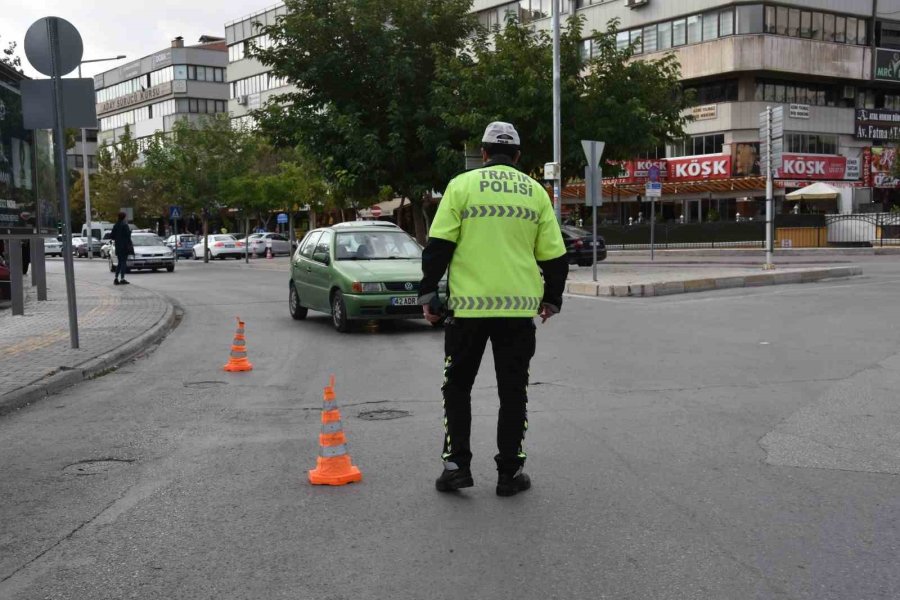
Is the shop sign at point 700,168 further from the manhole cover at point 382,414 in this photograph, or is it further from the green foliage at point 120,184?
the manhole cover at point 382,414

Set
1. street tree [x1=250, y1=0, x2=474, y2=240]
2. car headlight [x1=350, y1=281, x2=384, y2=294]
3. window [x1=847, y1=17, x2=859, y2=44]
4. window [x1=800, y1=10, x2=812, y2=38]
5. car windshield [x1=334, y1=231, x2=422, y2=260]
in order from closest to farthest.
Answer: car headlight [x1=350, y1=281, x2=384, y2=294], car windshield [x1=334, y1=231, x2=422, y2=260], street tree [x1=250, y1=0, x2=474, y2=240], window [x1=800, y1=10, x2=812, y2=38], window [x1=847, y1=17, x2=859, y2=44]

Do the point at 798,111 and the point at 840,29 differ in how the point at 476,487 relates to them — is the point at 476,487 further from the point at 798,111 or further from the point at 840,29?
the point at 840,29

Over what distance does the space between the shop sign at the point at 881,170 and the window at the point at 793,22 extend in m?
8.08

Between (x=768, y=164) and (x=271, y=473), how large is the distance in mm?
17936

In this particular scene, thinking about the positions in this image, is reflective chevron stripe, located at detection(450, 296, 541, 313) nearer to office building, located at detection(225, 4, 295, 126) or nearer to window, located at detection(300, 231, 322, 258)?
window, located at detection(300, 231, 322, 258)

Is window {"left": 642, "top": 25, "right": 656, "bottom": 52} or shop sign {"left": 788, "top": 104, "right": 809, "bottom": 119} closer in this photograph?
shop sign {"left": 788, "top": 104, "right": 809, "bottom": 119}

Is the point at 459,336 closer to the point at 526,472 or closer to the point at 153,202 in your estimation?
the point at 526,472

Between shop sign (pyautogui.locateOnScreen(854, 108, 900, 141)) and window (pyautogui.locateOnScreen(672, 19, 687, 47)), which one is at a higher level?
window (pyautogui.locateOnScreen(672, 19, 687, 47))

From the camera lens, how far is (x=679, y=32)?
47125 mm

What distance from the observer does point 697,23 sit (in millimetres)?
46156

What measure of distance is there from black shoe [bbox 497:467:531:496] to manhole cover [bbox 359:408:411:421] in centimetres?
213

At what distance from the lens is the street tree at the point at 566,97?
2553 centimetres

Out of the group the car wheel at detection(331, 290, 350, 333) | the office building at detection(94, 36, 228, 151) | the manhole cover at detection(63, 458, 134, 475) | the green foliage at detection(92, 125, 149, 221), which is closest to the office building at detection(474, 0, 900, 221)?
the car wheel at detection(331, 290, 350, 333)

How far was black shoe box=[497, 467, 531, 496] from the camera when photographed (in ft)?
16.0
